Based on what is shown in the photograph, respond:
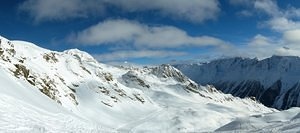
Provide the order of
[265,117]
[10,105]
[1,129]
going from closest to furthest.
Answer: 1. [1,129]
2. [10,105]
3. [265,117]

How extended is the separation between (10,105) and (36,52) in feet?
442

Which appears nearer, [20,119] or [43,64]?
[20,119]

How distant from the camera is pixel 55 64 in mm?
183000

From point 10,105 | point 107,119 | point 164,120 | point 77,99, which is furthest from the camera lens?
point 164,120

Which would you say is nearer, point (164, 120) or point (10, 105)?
point (10, 105)

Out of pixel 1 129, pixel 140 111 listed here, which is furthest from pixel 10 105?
pixel 140 111

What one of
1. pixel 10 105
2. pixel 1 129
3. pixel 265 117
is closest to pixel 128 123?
pixel 265 117

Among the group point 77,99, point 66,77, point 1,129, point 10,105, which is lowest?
point 1,129

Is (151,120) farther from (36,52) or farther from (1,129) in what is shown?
(1,129)

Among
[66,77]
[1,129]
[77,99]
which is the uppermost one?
[66,77]

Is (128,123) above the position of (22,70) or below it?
below

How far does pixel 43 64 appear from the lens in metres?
162

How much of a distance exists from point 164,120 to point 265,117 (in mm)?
89465

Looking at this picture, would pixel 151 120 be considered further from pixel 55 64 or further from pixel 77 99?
pixel 55 64
